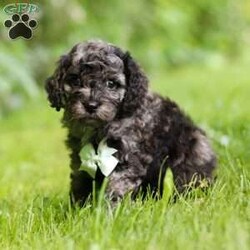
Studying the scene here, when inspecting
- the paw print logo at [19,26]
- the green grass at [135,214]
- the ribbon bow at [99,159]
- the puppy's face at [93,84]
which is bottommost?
the green grass at [135,214]

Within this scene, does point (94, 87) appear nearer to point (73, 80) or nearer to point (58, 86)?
point (73, 80)

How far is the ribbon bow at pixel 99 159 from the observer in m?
5.01

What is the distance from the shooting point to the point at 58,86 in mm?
5211

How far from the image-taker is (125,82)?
5129mm

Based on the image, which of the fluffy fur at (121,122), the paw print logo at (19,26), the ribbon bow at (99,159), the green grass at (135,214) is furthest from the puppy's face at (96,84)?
the green grass at (135,214)

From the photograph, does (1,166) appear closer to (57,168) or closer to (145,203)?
(57,168)

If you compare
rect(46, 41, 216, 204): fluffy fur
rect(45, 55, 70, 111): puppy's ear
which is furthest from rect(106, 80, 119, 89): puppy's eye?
rect(45, 55, 70, 111): puppy's ear

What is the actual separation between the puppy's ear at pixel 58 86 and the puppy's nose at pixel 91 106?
40cm

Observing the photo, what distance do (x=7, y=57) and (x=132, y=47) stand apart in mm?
8023

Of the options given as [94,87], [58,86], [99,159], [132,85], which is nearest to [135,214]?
[99,159]

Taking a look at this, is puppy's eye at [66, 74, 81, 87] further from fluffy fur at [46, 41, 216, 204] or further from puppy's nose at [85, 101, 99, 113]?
puppy's nose at [85, 101, 99, 113]

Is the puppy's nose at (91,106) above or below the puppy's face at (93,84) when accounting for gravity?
below

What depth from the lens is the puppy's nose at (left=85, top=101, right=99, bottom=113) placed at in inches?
190

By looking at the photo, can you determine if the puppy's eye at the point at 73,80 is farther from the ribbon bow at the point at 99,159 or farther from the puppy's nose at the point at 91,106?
the ribbon bow at the point at 99,159
